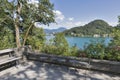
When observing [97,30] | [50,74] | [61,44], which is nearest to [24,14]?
[61,44]

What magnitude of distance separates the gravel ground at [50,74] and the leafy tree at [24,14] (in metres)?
3.98

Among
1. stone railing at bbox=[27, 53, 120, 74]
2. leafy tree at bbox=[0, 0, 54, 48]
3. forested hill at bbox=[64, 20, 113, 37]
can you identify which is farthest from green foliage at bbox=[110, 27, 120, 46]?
leafy tree at bbox=[0, 0, 54, 48]

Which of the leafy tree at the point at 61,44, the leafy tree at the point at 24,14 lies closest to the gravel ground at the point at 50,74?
the leafy tree at the point at 61,44

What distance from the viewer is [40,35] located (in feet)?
35.1

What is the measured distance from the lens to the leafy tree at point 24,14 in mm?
7984

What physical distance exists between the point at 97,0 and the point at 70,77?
26.4 ft

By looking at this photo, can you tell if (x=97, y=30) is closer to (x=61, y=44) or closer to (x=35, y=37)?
(x=35, y=37)

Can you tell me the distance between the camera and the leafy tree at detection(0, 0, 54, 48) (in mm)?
7984

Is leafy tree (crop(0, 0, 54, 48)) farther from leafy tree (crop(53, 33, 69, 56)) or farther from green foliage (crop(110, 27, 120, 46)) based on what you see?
green foliage (crop(110, 27, 120, 46))

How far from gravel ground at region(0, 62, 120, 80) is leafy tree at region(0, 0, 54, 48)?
3.98m

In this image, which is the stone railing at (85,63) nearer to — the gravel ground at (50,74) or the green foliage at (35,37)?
the gravel ground at (50,74)

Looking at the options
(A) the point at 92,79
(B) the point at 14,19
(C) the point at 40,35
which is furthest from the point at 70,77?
(C) the point at 40,35

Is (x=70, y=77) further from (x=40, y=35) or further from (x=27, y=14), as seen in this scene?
(x=40, y=35)

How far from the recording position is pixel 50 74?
3.88 metres
